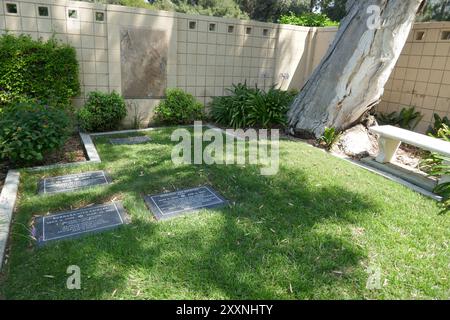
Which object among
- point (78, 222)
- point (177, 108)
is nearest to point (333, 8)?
point (177, 108)

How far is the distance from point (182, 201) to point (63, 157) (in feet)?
7.89

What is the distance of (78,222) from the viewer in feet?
9.61

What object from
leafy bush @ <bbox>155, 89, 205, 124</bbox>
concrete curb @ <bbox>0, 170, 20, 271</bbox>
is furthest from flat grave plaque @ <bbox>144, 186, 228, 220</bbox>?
leafy bush @ <bbox>155, 89, 205, 124</bbox>

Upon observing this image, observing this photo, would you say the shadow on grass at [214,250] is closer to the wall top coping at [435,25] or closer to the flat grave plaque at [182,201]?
the flat grave plaque at [182,201]

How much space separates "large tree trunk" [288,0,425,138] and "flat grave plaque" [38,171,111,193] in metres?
3.86

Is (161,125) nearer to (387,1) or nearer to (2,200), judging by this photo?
(2,200)

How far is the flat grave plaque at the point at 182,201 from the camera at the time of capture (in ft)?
10.4

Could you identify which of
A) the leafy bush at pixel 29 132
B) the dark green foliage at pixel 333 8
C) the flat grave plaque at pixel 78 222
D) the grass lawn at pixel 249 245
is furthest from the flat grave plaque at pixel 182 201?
the dark green foliage at pixel 333 8

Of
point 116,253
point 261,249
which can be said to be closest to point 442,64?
point 261,249

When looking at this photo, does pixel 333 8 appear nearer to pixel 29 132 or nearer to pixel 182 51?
pixel 182 51

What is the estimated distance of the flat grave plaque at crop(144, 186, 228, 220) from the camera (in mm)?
3170

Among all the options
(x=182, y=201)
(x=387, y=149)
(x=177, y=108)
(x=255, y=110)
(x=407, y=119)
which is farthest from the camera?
(x=177, y=108)

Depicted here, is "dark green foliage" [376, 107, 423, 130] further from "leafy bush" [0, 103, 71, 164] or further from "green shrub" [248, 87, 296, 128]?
"leafy bush" [0, 103, 71, 164]
